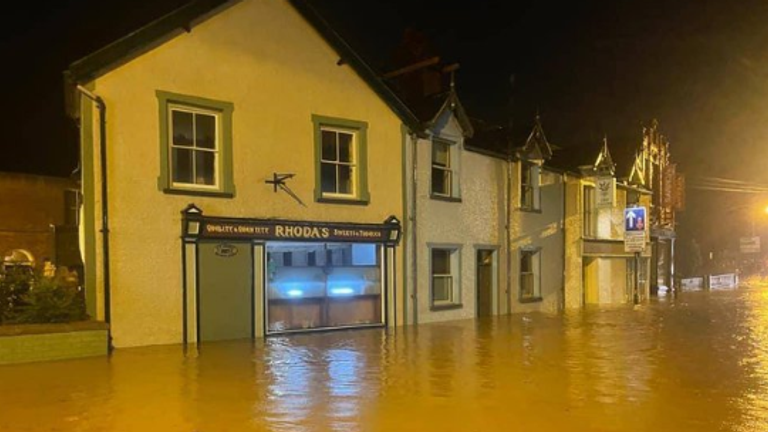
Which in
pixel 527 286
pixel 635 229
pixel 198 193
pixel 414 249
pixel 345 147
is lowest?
pixel 527 286

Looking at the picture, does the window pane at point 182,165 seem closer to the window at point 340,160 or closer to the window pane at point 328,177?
the window at point 340,160

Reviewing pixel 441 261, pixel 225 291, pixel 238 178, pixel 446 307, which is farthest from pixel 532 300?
pixel 238 178

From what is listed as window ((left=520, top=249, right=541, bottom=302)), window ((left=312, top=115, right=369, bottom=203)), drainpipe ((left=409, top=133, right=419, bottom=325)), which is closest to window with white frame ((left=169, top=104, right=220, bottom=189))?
window ((left=312, top=115, right=369, bottom=203))

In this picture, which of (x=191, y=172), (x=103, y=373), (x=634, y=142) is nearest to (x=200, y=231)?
(x=191, y=172)

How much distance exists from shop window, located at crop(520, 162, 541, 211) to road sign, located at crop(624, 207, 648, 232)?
5.68m

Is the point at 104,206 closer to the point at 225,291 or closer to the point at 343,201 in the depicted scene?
the point at 225,291

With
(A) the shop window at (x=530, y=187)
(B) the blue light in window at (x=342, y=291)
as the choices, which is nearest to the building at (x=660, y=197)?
(A) the shop window at (x=530, y=187)

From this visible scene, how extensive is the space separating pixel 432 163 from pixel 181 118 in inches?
288

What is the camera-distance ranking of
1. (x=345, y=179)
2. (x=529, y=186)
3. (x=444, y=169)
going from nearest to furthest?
1. (x=345, y=179)
2. (x=444, y=169)
3. (x=529, y=186)

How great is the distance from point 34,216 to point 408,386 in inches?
580

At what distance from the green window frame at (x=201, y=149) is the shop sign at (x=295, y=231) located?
28.4 inches

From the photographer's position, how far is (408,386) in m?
9.88

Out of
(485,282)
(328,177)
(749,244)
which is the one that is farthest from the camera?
(749,244)

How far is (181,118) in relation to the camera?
1484 centimetres
